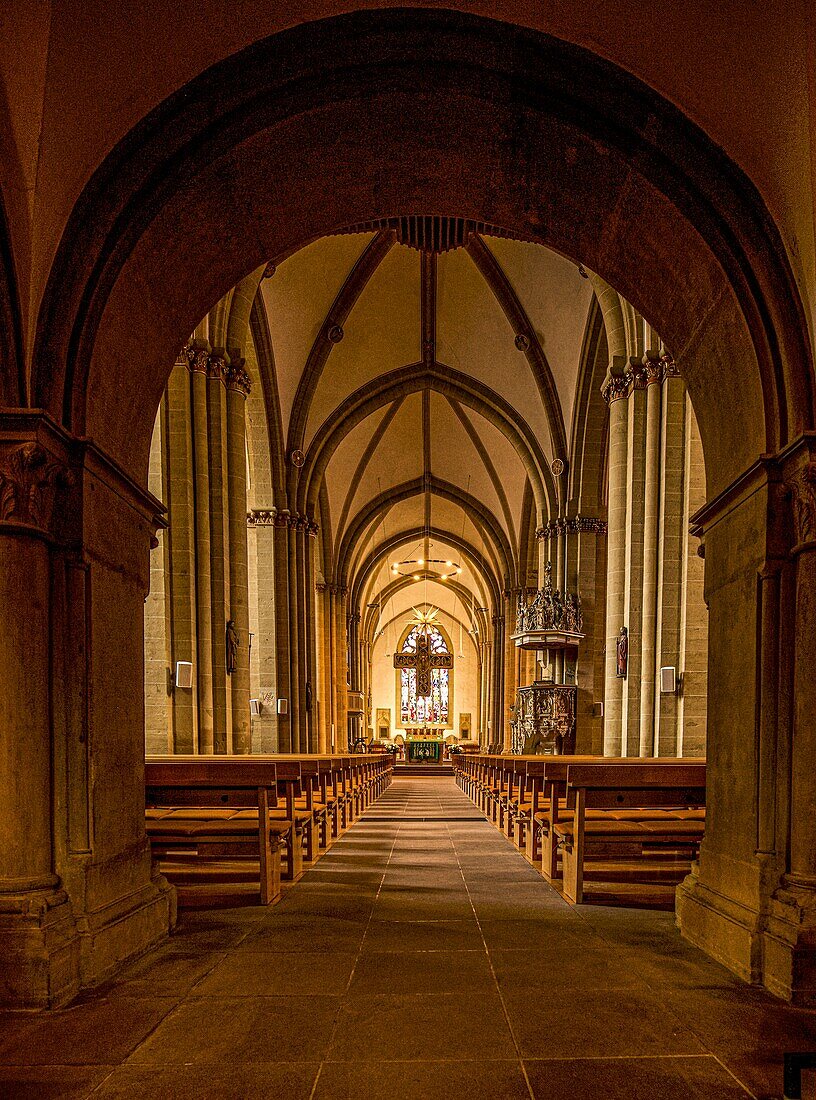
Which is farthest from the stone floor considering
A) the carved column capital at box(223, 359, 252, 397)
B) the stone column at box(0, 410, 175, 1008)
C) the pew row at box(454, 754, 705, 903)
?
the carved column capital at box(223, 359, 252, 397)

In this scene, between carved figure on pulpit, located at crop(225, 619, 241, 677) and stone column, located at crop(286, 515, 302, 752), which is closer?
carved figure on pulpit, located at crop(225, 619, 241, 677)

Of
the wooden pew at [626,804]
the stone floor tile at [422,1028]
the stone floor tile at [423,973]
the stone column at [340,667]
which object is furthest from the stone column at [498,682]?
the stone floor tile at [422,1028]

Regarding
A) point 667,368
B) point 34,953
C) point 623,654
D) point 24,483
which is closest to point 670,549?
point 623,654

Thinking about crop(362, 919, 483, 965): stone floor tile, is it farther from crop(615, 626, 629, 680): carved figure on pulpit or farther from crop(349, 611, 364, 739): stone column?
crop(349, 611, 364, 739): stone column

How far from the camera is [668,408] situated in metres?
11.6

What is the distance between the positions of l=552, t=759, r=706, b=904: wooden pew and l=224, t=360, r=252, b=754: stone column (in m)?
6.71

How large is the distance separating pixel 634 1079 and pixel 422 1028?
0.89 metres

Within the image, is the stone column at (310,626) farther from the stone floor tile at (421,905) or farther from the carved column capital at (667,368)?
the stone floor tile at (421,905)

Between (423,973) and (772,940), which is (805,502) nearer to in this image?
(772,940)

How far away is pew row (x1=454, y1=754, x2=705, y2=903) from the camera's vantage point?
5.78 m

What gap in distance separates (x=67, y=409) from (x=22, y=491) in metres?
0.58

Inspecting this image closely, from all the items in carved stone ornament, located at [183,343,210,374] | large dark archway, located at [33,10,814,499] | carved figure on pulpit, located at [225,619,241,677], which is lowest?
carved figure on pulpit, located at [225,619,241,677]

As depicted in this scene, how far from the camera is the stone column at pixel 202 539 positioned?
11.4 metres

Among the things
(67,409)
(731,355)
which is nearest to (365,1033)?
(67,409)
